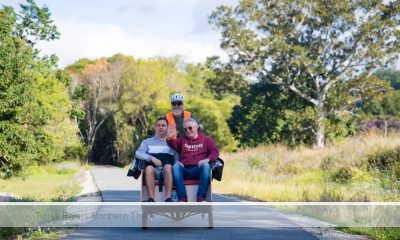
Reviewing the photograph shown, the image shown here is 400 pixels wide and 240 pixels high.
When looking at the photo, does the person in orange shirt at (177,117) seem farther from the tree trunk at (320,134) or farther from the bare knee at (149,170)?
the tree trunk at (320,134)

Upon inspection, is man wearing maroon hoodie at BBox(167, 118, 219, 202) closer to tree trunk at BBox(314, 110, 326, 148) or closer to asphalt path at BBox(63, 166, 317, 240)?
asphalt path at BBox(63, 166, 317, 240)

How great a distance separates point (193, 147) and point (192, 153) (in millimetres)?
93

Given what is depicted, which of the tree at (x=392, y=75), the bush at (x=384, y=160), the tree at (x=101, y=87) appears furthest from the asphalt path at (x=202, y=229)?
the tree at (x=392, y=75)

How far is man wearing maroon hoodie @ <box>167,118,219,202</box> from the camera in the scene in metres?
10.4

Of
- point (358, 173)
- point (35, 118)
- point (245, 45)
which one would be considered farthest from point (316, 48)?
point (358, 173)

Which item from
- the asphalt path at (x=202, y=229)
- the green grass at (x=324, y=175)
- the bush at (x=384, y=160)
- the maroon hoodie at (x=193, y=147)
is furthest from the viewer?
the bush at (x=384, y=160)

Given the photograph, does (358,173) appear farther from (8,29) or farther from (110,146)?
(110,146)

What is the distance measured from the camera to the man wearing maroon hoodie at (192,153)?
10352mm

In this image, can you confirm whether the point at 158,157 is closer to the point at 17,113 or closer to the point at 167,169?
the point at 167,169

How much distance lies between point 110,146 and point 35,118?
5748 centimetres

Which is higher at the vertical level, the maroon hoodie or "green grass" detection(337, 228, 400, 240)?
the maroon hoodie

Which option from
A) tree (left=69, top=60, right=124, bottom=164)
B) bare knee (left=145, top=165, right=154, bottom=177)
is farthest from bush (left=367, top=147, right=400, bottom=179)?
tree (left=69, top=60, right=124, bottom=164)

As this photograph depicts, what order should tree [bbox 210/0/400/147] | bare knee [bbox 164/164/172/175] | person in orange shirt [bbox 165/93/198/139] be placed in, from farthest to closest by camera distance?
tree [bbox 210/0/400/147], person in orange shirt [bbox 165/93/198/139], bare knee [bbox 164/164/172/175]

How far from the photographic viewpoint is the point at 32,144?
3081 centimetres
